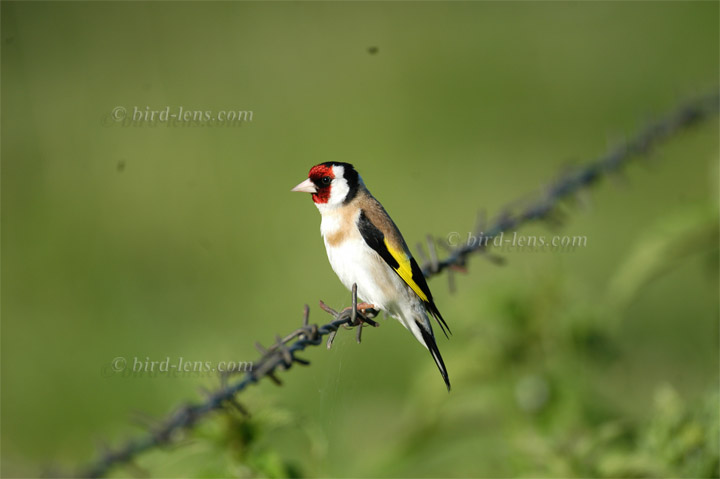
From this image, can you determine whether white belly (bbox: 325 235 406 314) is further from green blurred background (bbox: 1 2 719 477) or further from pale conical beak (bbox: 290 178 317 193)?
green blurred background (bbox: 1 2 719 477)

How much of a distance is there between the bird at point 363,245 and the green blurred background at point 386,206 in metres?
0.61

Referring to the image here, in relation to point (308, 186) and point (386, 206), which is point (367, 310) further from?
point (386, 206)

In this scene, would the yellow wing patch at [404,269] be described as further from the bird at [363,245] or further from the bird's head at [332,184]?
the bird's head at [332,184]

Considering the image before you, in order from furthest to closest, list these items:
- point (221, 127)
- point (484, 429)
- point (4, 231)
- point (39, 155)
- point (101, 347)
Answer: point (221, 127)
point (39, 155)
point (4, 231)
point (101, 347)
point (484, 429)

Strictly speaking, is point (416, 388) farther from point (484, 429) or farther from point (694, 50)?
point (694, 50)

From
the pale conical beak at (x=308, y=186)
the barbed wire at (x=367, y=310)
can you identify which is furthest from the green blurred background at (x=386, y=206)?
the pale conical beak at (x=308, y=186)

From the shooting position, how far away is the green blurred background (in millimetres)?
4258

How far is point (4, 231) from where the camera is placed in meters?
11.1

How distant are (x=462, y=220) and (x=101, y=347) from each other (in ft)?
14.4

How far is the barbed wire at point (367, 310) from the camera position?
2.13 m

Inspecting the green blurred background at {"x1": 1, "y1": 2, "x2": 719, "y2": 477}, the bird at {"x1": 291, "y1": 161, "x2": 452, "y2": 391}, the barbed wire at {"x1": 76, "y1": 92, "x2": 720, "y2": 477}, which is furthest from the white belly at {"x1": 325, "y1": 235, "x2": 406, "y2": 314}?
the green blurred background at {"x1": 1, "y1": 2, "x2": 719, "y2": 477}

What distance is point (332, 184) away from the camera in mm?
3402

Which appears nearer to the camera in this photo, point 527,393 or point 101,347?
point 527,393

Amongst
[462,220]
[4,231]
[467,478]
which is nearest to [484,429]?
[467,478]
